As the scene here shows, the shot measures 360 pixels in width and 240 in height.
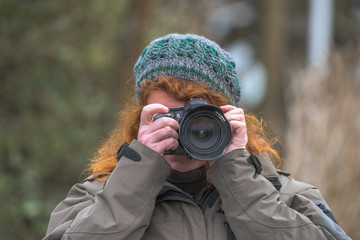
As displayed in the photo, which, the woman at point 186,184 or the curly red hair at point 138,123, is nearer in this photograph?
the woman at point 186,184

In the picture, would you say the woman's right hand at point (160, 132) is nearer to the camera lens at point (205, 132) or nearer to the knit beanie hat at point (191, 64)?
the camera lens at point (205, 132)

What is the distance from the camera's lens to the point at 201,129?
1.89 m

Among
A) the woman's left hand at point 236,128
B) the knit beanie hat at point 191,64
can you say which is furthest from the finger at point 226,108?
the knit beanie hat at point 191,64

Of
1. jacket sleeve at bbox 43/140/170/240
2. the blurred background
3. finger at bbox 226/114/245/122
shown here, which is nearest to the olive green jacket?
jacket sleeve at bbox 43/140/170/240

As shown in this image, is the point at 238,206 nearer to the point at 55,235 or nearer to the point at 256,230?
the point at 256,230

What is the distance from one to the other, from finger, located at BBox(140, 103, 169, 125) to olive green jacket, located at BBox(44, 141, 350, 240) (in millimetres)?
92

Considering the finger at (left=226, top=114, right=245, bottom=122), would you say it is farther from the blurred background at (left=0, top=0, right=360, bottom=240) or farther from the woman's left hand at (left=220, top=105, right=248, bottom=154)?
the blurred background at (left=0, top=0, right=360, bottom=240)

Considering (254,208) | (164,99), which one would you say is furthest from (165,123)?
(254,208)

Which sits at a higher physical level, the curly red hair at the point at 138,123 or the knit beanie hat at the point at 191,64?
the knit beanie hat at the point at 191,64

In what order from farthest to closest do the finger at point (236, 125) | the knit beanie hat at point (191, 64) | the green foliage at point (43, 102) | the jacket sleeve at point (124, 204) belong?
1. the green foliage at point (43, 102)
2. the knit beanie hat at point (191, 64)
3. the finger at point (236, 125)
4. the jacket sleeve at point (124, 204)

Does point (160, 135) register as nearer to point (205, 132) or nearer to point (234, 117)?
point (205, 132)

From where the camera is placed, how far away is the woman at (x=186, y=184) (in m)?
1.81

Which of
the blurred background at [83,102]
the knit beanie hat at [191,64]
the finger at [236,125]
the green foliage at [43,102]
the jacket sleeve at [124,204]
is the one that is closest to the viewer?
the jacket sleeve at [124,204]

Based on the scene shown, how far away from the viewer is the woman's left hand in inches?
74.5
